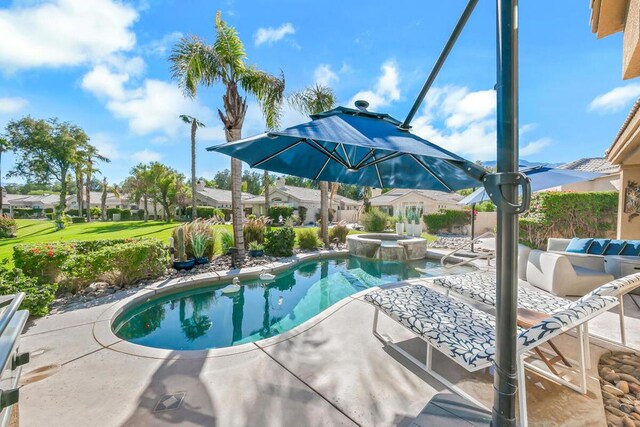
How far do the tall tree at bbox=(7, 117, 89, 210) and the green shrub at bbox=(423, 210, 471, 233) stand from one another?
44.8 meters

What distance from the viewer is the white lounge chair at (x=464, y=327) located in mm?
2186

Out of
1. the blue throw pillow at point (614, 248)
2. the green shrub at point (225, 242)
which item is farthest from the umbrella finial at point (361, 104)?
the green shrub at point (225, 242)

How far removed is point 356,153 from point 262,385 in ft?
12.2

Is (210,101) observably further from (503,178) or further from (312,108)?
(503,178)

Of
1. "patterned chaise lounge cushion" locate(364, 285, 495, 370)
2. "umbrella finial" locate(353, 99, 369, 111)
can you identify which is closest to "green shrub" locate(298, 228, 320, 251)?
"patterned chaise lounge cushion" locate(364, 285, 495, 370)

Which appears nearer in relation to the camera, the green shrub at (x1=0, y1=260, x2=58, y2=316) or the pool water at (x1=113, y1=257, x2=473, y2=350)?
the green shrub at (x1=0, y1=260, x2=58, y2=316)

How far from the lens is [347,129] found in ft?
8.12

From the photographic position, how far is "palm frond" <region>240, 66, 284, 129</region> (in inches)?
368

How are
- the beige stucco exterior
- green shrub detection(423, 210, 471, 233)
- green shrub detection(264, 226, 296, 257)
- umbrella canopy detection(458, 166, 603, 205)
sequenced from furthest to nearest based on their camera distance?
green shrub detection(423, 210, 471, 233) < green shrub detection(264, 226, 296, 257) < umbrella canopy detection(458, 166, 603, 205) < the beige stucco exterior

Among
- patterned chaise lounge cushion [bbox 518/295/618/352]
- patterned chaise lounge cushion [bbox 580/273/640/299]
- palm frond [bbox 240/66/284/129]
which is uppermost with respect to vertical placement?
palm frond [bbox 240/66/284/129]

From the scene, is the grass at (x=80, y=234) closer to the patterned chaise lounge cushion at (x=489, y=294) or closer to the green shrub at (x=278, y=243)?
the green shrub at (x=278, y=243)

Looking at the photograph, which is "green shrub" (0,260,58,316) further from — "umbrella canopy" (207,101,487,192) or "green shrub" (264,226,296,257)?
"green shrub" (264,226,296,257)

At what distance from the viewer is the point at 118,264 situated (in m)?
6.07

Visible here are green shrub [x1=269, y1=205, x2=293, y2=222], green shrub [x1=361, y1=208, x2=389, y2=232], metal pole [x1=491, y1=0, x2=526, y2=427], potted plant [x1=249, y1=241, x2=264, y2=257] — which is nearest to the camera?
metal pole [x1=491, y1=0, x2=526, y2=427]
